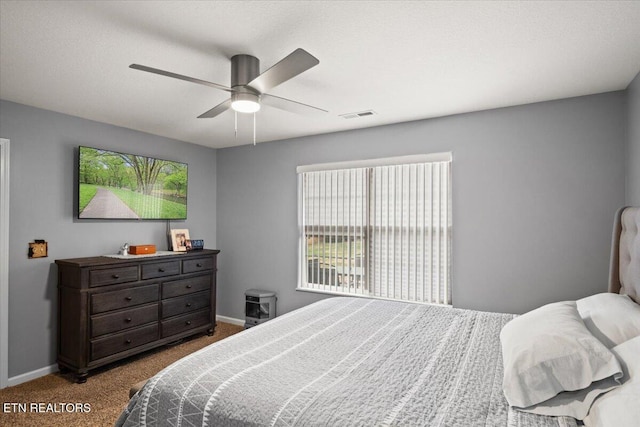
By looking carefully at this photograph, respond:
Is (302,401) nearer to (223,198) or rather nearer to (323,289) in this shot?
(323,289)

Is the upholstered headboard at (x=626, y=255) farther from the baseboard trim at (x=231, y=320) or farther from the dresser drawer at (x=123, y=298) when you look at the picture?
the baseboard trim at (x=231, y=320)

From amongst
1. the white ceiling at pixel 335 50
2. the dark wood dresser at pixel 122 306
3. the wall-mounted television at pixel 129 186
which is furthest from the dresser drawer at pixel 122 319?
the white ceiling at pixel 335 50

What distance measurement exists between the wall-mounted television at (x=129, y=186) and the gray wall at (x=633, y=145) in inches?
179

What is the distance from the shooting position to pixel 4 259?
9.86 feet

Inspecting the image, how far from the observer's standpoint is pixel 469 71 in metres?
2.42

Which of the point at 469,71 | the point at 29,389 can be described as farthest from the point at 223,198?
the point at 469,71

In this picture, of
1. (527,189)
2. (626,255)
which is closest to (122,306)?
(527,189)

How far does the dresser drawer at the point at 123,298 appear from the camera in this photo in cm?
319

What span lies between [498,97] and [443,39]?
4.04 ft

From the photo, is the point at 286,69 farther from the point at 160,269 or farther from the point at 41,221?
the point at 41,221

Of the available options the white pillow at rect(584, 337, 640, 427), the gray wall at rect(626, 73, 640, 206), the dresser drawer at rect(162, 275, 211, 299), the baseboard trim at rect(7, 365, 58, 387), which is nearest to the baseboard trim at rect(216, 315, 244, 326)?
the dresser drawer at rect(162, 275, 211, 299)

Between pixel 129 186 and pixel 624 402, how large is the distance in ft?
14.1

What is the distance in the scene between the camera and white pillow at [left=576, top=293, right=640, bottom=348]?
4.89ft

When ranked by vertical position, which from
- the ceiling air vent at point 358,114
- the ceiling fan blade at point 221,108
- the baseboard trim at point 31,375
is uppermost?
the ceiling air vent at point 358,114
